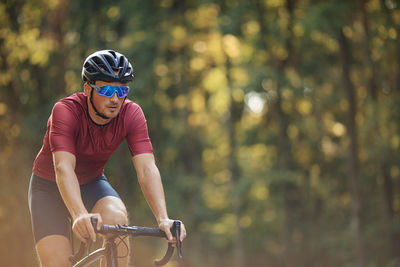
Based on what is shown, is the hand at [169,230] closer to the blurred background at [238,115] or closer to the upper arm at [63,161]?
the upper arm at [63,161]

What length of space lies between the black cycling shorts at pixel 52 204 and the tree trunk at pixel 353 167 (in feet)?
46.3

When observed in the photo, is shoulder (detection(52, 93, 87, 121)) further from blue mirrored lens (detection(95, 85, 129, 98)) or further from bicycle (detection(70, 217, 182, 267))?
bicycle (detection(70, 217, 182, 267))

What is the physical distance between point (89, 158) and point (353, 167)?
Answer: 50.0 feet

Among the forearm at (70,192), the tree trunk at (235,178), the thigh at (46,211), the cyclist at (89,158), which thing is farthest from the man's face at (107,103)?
the tree trunk at (235,178)

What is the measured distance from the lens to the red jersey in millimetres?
3932

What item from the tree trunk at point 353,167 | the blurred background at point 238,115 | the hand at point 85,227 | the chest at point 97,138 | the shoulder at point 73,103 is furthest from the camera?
the blurred background at point 238,115

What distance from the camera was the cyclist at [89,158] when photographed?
384cm

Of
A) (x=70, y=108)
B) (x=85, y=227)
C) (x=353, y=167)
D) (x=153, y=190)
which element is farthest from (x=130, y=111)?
(x=353, y=167)

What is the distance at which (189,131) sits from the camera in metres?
25.9

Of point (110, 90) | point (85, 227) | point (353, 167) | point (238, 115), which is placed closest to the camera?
point (85, 227)

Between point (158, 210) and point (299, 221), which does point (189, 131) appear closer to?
point (299, 221)

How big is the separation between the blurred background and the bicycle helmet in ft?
48.1

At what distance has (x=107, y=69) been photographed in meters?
3.95

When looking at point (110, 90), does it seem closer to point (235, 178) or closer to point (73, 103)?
point (73, 103)
